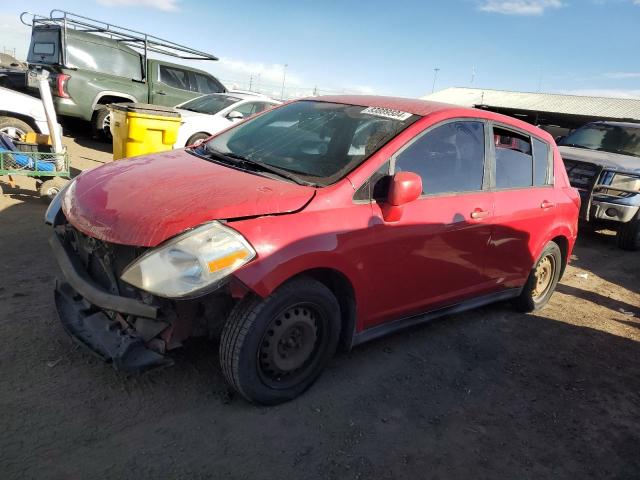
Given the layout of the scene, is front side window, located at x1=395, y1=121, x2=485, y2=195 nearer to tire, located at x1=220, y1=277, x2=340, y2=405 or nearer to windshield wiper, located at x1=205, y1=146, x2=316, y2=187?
windshield wiper, located at x1=205, y1=146, x2=316, y2=187

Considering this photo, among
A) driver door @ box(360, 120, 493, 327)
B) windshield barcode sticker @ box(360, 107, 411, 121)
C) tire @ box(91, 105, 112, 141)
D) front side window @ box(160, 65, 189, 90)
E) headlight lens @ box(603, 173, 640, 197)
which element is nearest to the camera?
driver door @ box(360, 120, 493, 327)

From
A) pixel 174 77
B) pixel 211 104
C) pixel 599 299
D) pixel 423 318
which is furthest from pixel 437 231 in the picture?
pixel 174 77

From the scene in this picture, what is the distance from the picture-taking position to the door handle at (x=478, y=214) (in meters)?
3.61

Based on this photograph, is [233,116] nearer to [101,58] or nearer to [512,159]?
[101,58]

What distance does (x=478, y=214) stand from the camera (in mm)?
3643

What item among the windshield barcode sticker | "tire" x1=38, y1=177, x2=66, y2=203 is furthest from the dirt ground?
"tire" x1=38, y1=177, x2=66, y2=203

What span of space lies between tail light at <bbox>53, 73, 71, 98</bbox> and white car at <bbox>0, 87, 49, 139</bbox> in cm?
290

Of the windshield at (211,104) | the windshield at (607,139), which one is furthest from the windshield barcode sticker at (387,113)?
the windshield at (607,139)

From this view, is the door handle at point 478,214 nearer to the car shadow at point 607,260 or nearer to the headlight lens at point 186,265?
the headlight lens at point 186,265

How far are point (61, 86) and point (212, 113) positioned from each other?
3.10 m

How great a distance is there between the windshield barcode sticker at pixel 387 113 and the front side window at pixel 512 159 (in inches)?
36.6

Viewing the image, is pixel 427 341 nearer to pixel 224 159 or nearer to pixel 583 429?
pixel 583 429

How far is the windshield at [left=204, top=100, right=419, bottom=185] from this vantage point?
10.3ft

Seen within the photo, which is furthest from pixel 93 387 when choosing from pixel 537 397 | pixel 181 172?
pixel 537 397
